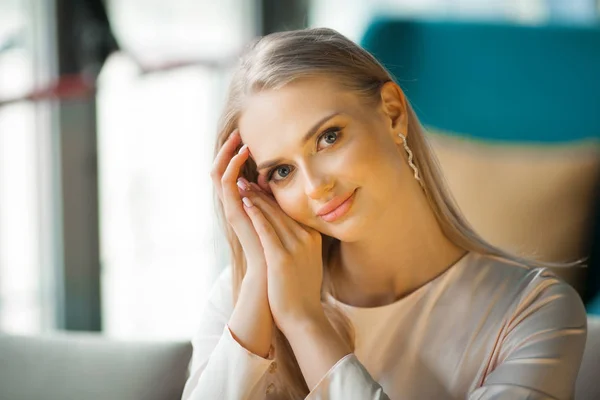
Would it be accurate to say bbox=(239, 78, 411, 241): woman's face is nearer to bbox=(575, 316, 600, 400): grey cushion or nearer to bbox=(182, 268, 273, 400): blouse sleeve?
bbox=(182, 268, 273, 400): blouse sleeve

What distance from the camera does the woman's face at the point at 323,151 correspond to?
110 centimetres

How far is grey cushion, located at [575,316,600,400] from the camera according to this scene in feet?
3.81

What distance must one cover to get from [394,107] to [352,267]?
0.26 meters

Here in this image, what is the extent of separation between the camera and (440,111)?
7.62ft

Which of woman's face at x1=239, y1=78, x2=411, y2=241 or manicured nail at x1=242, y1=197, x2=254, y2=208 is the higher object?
woman's face at x1=239, y1=78, x2=411, y2=241

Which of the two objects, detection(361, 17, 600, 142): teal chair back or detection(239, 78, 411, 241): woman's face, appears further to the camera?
detection(361, 17, 600, 142): teal chair back

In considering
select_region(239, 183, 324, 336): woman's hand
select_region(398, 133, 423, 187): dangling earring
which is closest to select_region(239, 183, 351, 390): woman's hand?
select_region(239, 183, 324, 336): woman's hand

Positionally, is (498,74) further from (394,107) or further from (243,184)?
(243,184)

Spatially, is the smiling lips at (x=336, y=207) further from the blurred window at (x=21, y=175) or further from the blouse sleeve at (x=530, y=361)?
the blurred window at (x=21, y=175)

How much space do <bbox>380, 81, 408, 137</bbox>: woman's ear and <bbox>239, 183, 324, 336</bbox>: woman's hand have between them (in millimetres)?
197

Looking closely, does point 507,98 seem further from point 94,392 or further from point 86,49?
point 94,392

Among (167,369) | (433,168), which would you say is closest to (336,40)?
(433,168)

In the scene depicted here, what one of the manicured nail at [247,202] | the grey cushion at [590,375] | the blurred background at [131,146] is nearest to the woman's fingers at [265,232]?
the manicured nail at [247,202]

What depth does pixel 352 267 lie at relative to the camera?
126 centimetres
